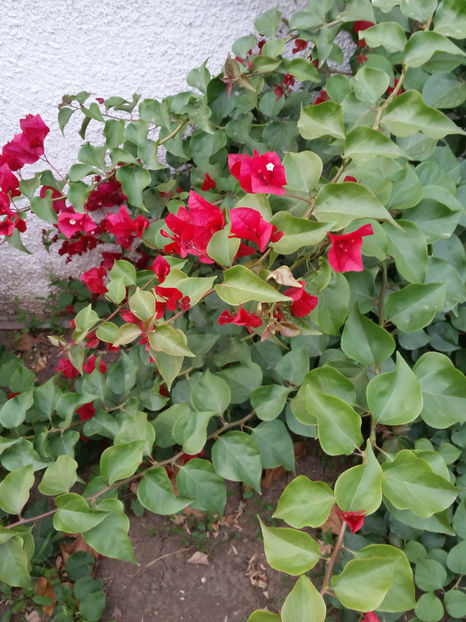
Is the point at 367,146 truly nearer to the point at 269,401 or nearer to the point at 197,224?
the point at 197,224

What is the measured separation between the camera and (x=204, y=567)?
1358mm

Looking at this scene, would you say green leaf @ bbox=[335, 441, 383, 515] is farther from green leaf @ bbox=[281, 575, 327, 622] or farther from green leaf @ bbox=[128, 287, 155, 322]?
green leaf @ bbox=[128, 287, 155, 322]

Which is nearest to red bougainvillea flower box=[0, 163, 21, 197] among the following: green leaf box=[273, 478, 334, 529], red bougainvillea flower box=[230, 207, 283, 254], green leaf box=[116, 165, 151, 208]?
green leaf box=[116, 165, 151, 208]

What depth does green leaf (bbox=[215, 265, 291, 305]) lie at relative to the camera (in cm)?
67

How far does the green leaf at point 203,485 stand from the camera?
88 centimetres

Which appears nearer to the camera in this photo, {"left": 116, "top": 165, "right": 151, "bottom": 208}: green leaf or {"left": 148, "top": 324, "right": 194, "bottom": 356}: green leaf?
{"left": 148, "top": 324, "right": 194, "bottom": 356}: green leaf

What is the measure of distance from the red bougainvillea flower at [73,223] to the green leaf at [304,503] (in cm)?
69

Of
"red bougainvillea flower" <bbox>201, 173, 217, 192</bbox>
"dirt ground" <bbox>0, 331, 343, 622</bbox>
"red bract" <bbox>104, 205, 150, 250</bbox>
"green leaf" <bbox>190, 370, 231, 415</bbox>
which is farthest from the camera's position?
"dirt ground" <bbox>0, 331, 343, 622</bbox>

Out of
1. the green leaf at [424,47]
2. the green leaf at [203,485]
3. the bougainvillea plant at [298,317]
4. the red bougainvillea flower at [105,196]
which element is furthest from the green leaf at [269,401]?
the red bougainvillea flower at [105,196]

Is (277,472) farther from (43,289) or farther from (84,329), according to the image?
(43,289)

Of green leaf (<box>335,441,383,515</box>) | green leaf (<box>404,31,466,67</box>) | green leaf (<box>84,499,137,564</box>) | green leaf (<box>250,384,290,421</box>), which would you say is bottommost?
green leaf (<box>250,384,290,421</box>)

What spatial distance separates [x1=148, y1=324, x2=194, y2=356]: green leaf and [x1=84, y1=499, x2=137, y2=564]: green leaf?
25 cm

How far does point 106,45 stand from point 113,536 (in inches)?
47.8

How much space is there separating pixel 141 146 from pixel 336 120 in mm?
478
